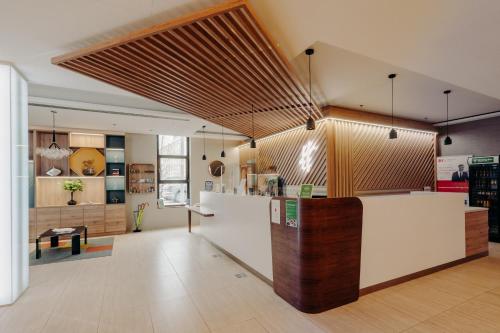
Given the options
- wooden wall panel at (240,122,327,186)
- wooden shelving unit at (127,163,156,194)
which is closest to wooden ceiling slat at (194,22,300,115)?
wooden wall panel at (240,122,327,186)

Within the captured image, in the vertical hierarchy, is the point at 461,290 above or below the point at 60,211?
below

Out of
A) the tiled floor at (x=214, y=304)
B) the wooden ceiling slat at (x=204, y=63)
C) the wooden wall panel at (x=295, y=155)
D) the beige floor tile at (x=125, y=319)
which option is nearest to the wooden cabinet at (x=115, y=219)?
the tiled floor at (x=214, y=304)

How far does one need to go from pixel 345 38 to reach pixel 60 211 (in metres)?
7.75

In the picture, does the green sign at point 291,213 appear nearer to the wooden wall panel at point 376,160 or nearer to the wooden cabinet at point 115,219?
the wooden wall panel at point 376,160

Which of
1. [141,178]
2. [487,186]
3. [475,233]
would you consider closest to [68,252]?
[141,178]

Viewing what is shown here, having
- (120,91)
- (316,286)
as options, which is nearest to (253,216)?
(316,286)

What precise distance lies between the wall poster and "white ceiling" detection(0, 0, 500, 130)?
3.44m

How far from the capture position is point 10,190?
3064 millimetres

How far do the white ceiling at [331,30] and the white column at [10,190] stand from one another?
375 mm

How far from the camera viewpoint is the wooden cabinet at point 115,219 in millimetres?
7094

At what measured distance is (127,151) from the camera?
777 centimetres

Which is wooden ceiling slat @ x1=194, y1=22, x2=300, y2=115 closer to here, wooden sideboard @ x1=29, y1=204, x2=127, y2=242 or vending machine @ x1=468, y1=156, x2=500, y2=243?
vending machine @ x1=468, y1=156, x2=500, y2=243

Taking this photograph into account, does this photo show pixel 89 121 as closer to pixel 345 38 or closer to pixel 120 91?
pixel 120 91

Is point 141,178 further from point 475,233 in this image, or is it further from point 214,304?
point 475,233
